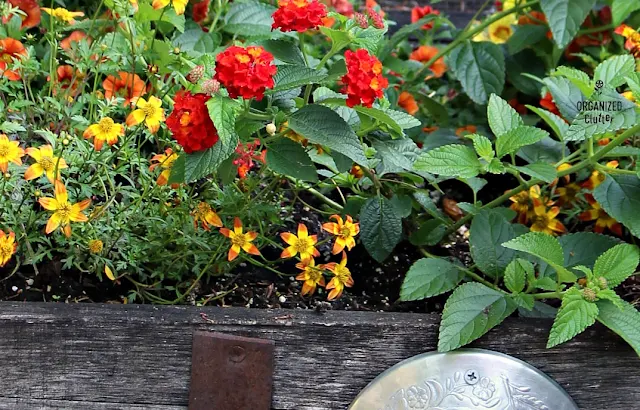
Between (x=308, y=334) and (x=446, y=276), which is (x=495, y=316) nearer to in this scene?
(x=446, y=276)

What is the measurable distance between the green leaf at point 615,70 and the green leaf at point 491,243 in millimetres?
287

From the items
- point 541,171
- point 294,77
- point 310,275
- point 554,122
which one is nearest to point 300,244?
point 310,275

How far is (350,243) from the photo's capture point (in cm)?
121

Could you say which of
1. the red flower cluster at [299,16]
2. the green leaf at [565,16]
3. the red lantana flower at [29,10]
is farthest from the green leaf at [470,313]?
the red lantana flower at [29,10]

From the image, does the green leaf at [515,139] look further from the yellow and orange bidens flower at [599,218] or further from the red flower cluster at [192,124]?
the red flower cluster at [192,124]

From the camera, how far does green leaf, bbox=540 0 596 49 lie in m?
1.51

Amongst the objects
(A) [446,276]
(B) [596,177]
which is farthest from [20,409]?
(B) [596,177]

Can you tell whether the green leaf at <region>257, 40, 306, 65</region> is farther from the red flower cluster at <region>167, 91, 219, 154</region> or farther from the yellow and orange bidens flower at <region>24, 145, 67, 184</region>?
the yellow and orange bidens flower at <region>24, 145, 67, 184</region>

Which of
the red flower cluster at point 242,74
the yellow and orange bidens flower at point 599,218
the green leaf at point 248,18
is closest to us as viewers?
the red flower cluster at point 242,74

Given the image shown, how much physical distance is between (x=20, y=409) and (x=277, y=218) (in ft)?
1.56

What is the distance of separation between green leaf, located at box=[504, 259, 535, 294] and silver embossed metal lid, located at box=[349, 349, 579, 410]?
0.11 metres

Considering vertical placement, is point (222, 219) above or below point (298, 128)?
below

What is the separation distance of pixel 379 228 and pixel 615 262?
369 mm

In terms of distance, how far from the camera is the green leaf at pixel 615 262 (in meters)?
1.14
